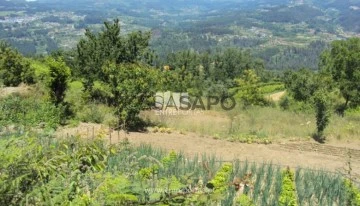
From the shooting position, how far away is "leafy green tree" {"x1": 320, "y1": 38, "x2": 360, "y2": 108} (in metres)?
24.5

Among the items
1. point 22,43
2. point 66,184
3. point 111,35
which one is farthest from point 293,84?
point 22,43

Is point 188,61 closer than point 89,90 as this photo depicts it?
No

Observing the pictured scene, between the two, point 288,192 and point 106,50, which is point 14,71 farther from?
point 288,192

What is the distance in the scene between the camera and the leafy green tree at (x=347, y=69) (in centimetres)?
2453

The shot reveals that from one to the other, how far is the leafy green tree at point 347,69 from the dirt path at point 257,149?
12.6m

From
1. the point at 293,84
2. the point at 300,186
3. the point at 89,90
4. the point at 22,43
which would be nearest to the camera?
the point at 300,186

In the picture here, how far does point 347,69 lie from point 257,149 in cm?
1563

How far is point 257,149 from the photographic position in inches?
463

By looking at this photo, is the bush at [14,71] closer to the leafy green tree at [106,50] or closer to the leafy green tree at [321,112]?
the leafy green tree at [106,50]

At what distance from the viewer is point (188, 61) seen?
55406mm

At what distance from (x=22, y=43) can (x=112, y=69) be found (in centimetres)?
16716

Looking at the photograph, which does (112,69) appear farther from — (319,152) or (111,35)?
(319,152)

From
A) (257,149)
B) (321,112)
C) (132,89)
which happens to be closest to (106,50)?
(132,89)

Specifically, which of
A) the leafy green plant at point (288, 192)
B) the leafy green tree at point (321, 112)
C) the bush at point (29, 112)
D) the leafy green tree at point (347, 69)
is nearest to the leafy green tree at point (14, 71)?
the bush at point (29, 112)
